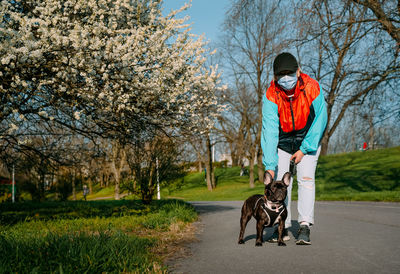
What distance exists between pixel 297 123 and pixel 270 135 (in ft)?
1.21

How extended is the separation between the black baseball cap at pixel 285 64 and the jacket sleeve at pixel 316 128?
53 cm

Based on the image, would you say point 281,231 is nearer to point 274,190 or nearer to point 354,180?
point 274,190

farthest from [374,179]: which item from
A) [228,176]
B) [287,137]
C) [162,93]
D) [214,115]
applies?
[228,176]

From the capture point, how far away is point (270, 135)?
15.0 feet

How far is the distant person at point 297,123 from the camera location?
4.42 meters

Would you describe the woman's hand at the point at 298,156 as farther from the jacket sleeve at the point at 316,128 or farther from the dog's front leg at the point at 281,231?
the dog's front leg at the point at 281,231

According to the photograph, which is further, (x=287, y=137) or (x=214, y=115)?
(x=214, y=115)

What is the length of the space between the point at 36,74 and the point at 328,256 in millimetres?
6078

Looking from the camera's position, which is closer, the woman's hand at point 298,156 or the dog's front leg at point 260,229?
the dog's front leg at point 260,229

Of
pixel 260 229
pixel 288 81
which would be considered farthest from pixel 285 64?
pixel 260 229

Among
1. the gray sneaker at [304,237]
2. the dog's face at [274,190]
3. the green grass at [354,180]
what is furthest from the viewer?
the green grass at [354,180]

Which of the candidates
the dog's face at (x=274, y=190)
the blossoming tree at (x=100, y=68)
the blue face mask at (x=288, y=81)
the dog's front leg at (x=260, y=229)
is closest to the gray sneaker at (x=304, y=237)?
the dog's front leg at (x=260, y=229)

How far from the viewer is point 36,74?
7.16m

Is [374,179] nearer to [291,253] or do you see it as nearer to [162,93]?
[162,93]
